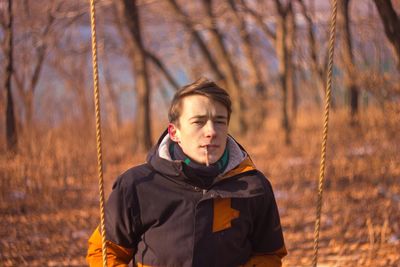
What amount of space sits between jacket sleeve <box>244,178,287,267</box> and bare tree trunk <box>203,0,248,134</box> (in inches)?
322

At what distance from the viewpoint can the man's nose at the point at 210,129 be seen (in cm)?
160

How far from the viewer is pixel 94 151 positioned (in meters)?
7.41

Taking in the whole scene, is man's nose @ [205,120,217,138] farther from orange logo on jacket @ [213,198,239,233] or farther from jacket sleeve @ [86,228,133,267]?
jacket sleeve @ [86,228,133,267]

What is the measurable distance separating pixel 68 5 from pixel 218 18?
3.00 meters

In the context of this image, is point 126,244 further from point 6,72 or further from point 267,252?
point 6,72

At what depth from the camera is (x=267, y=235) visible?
5.58 feet

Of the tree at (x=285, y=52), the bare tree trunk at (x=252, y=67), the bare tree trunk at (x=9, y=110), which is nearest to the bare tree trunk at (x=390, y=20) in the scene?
the bare tree trunk at (x=9, y=110)

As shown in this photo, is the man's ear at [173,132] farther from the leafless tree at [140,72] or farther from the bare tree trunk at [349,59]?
the leafless tree at [140,72]

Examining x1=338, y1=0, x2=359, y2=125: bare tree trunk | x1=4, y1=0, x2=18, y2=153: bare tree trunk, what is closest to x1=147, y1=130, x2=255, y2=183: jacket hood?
x1=4, y1=0, x2=18, y2=153: bare tree trunk

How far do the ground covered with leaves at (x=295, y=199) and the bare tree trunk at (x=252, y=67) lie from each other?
144 inches

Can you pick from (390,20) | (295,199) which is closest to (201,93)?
(390,20)

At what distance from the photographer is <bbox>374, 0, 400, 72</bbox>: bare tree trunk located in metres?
2.99

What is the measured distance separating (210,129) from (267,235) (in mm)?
438

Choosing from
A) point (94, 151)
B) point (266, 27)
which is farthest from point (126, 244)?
point (266, 27)
